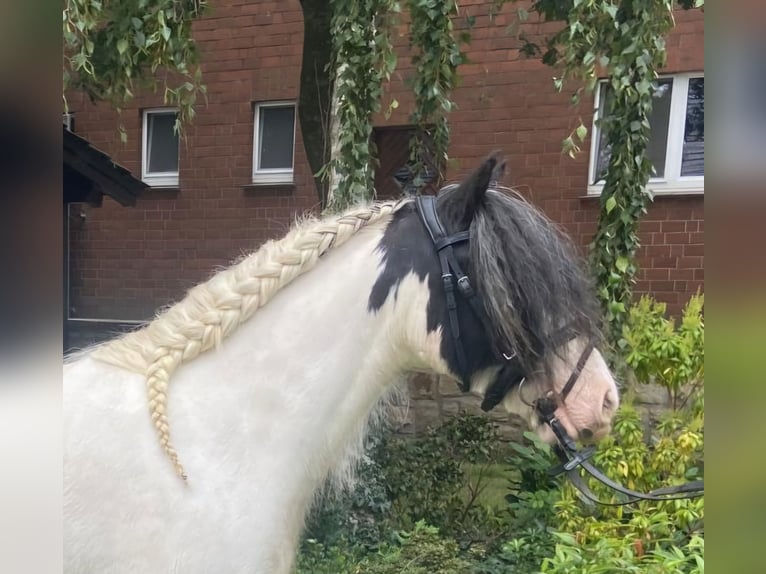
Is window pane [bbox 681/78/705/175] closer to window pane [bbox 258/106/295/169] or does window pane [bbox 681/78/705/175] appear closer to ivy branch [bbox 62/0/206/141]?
window pane [bbox 258/106/295/169]

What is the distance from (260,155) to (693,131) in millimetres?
3292

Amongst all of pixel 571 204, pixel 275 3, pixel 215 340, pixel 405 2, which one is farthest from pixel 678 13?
pixel 215 340

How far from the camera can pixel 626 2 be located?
2568 mm

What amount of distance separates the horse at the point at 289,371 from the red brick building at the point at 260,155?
2.82 meters

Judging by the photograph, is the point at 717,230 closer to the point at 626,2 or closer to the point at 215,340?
the point at 215,340

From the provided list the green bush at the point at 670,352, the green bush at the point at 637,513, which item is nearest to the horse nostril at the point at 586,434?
the green bush at the point at 637,513

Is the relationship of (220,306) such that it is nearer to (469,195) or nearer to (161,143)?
(469,195)

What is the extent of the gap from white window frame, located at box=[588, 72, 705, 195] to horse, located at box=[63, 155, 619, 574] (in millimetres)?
2822

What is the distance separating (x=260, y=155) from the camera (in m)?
5.07

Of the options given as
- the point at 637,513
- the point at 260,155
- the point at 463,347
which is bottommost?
the point at 637,513

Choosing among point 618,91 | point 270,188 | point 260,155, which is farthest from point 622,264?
point 260,155

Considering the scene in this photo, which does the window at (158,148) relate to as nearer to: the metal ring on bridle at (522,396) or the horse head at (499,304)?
the horse head at (499,304)

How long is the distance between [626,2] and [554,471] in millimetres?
2017

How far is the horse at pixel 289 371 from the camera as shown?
4.45 ft
